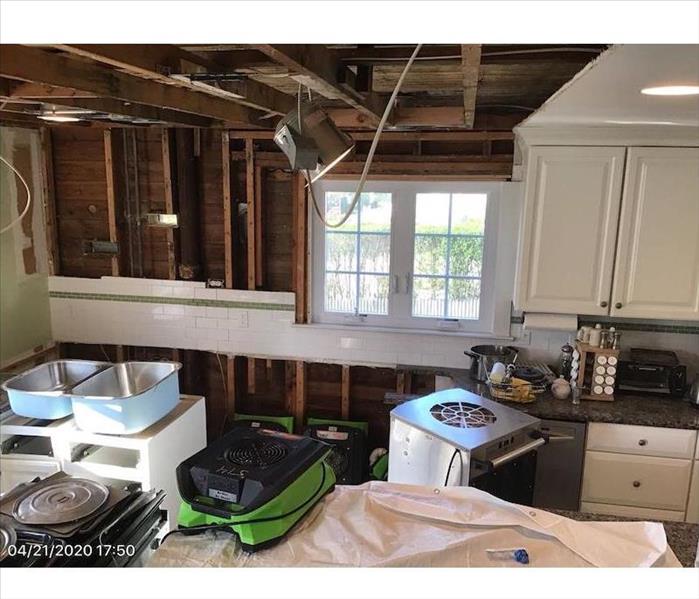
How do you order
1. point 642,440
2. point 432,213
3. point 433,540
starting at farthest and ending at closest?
point 432,213, point 642,440, point 433,540

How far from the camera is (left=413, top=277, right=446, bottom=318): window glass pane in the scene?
142 inches

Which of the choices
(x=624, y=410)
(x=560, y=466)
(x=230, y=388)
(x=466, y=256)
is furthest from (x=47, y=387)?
(x=624, y=410)

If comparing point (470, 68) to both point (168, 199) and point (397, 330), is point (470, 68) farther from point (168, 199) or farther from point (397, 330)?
point (168, 199)

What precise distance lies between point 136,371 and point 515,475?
7.03 feet

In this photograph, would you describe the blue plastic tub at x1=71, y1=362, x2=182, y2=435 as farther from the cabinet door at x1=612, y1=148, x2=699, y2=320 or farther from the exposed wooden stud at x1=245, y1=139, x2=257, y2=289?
the cabinet door at x1=612, y1=148, x2=699, y2=320

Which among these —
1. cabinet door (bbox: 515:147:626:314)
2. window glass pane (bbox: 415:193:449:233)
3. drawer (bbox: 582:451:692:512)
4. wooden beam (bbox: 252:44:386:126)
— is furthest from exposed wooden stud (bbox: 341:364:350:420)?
wooden beam (bbox: 252:44:386:126)

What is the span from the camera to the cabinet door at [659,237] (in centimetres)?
265

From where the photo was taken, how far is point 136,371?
3.19m

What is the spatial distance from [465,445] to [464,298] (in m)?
1.81

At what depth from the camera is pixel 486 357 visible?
3160 mm

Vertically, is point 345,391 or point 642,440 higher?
point 642,440

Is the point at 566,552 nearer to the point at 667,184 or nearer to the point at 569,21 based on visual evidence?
the point at 569,21

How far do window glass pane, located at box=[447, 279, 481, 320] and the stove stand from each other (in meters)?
1.33
